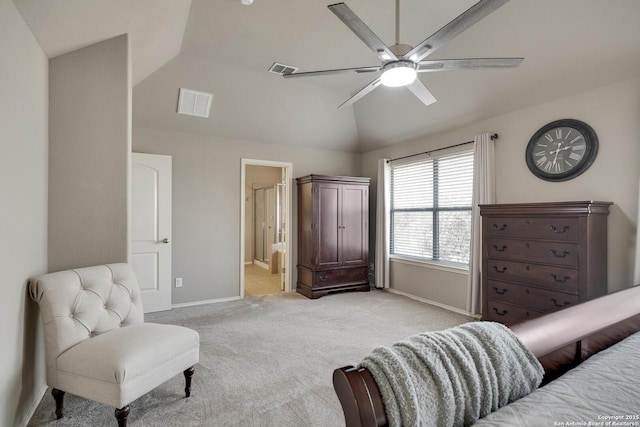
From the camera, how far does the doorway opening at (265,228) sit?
5064mm

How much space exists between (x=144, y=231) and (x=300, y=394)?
2.92 m

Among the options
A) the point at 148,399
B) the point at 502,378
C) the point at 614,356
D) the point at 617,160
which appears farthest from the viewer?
the point at 617,160

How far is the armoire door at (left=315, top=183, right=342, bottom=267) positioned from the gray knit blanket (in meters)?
3.82

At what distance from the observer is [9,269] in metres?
1.61

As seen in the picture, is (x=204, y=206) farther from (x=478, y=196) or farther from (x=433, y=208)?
(x=478, y=196)

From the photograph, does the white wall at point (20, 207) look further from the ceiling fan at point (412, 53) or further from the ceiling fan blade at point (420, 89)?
the ceiling fan blade at point (420, 89)

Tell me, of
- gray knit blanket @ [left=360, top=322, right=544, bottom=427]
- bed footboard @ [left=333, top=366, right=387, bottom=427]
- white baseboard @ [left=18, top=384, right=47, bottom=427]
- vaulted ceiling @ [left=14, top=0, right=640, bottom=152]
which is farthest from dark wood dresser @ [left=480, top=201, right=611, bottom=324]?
white baseboard @ [left=18, top=384, right=47, bottom=427]

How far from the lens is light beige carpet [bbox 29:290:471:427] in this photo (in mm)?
1944

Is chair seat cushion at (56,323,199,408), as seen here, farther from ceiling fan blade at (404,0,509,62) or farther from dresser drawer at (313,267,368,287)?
dresser drawer at (313,267,368,287)

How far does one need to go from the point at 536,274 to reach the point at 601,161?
1184mm

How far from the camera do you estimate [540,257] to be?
2.74 meters

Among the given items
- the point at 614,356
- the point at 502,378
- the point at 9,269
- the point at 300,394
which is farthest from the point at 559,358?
the point at 9,269

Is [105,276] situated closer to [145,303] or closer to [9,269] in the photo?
[9,269]

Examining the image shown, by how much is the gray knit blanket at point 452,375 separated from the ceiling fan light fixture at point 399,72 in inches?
63.6
